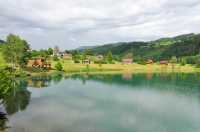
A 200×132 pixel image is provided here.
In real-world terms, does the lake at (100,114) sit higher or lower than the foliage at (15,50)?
lower

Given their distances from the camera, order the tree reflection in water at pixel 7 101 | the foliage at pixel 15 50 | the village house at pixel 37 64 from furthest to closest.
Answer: the village house at pixel 37 64
the foliage at pixel 15 50
the tree reflection in water at pixel 7 101

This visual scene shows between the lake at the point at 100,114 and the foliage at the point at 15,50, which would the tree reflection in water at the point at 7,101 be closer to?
the lake at the point at 100,114

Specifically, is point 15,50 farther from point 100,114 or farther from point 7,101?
point 100,114

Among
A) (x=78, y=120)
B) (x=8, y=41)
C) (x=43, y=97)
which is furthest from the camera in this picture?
(x=8, y=41)

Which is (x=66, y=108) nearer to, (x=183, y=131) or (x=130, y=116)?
(x=130, y=116)

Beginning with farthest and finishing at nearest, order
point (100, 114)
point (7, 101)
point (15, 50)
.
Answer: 1. point (15, 50)
2. point (7, 101)
3. point (100, 114)

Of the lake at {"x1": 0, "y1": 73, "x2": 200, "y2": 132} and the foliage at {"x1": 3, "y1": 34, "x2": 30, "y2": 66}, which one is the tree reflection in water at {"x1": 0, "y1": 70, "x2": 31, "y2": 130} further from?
the foliage at {"x1": 3, "y1": 34, "x2": 30, "y2": 66}

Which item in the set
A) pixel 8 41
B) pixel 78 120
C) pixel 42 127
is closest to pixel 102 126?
pixel 78 120

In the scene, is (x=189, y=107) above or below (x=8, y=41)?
below

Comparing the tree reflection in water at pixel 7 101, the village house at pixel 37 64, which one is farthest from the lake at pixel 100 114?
the village house at pixel 37 64

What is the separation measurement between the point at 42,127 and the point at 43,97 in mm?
40626

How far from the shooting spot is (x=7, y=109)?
68.6m

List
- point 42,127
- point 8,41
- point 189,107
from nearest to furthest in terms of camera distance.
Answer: point 42,127, point 189,107, point 8,41

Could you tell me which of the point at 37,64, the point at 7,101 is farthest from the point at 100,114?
the point at 37,64
